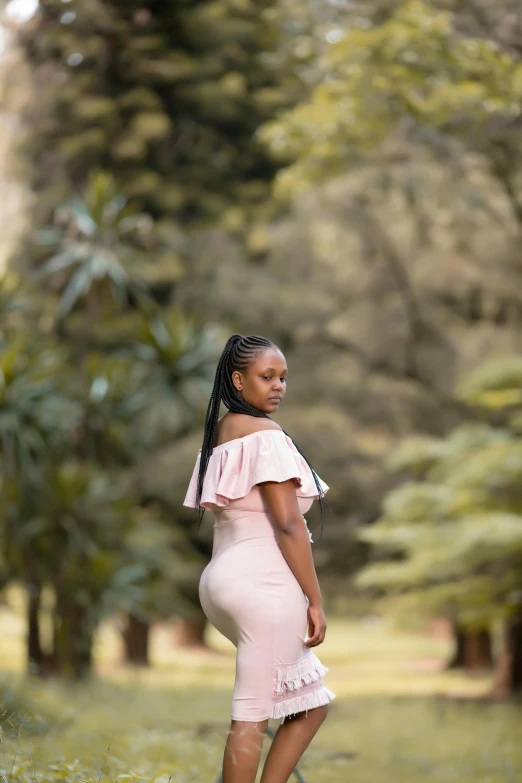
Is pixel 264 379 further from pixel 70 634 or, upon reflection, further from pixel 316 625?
pixel 70 634

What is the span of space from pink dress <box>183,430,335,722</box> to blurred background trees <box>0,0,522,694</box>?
6.17 m

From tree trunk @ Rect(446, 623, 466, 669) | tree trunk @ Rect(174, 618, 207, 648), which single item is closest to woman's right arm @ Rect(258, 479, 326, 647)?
tree trunk @ Rect(446, 623, 466, 669)

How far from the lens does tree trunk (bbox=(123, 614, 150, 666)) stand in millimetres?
15992

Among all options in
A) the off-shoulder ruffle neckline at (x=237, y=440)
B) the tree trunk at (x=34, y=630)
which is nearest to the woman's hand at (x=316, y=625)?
the off-shoulder ruffle neckline at (x=237, y=440)

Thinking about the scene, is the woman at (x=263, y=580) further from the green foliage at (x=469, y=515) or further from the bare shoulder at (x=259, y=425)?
the green foliage at (x=469, y=515)

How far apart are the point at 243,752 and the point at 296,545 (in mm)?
565

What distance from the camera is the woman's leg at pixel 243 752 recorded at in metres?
2.84

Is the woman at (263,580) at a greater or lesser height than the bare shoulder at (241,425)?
lesser

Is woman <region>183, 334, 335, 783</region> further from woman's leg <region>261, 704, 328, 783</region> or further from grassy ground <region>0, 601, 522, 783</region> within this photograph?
grassy ground <region>0, 601, 522, 783</region>

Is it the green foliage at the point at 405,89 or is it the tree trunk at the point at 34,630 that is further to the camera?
→ the tree trunk at the point at 34,630

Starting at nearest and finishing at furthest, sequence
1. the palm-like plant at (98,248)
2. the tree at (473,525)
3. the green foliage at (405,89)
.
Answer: the green foliage at (405,89)
the tree at (473,525)
the palm-like plant at (98,248)

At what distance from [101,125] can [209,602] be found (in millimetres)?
13979

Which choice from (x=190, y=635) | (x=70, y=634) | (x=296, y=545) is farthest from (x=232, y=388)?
(x=190, y=635)

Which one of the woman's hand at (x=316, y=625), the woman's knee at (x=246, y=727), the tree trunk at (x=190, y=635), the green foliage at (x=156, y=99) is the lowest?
the tree trunk at (x=190, y=635)
